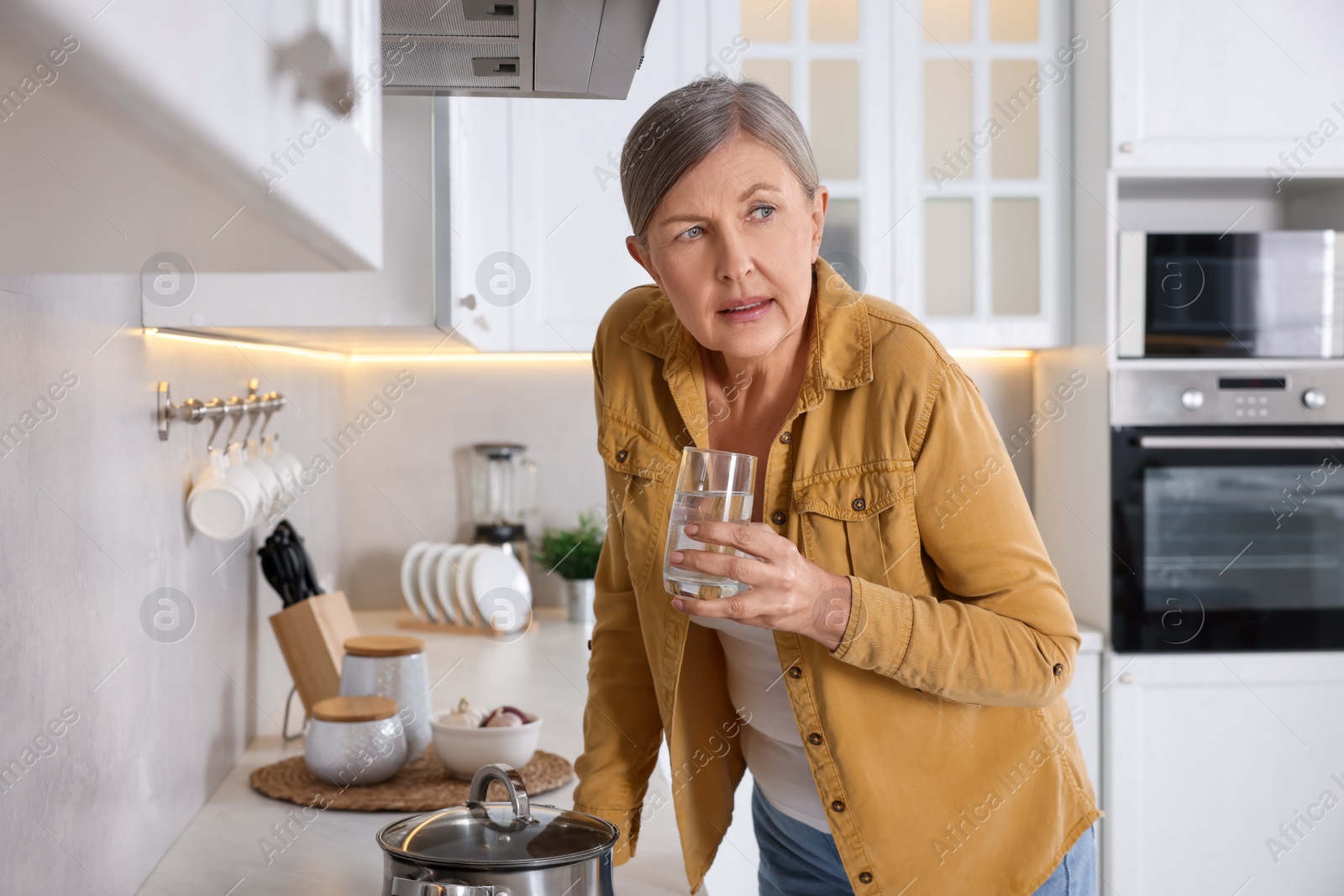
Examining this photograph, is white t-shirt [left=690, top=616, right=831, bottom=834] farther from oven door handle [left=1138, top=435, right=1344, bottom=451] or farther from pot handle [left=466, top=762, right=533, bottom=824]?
oven door handle [left=1138, top=435, right=1344, bottom=451]

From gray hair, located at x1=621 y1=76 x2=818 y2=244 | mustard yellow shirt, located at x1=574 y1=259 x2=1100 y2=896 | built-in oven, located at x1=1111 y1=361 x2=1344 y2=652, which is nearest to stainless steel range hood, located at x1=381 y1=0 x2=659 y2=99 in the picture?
gray hair, located at x1=621 y1=76 x2=818 y2=244

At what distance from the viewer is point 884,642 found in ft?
2.98

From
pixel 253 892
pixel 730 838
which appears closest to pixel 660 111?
pixel 253 892

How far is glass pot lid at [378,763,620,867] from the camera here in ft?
2.52

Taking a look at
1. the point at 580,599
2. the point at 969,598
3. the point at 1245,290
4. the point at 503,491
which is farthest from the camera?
Answer: the point at 503,491

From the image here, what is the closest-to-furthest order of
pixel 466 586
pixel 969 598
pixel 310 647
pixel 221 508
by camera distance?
pixel 969 598 < pixel 221 508 < pixel 310 647 < pixel 466 586

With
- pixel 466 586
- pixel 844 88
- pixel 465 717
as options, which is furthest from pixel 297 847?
pixel 844 88

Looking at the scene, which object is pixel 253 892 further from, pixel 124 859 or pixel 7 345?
pixel 7 345

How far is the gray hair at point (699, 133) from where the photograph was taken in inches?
36.6

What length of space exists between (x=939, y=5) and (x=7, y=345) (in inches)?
85.8

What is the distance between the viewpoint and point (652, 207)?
3.16 feet

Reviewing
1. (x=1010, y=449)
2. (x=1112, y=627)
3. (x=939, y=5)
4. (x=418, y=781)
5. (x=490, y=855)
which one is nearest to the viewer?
(x=490, y=855)

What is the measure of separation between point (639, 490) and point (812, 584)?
0.28m

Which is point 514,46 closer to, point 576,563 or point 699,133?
point 699,133
